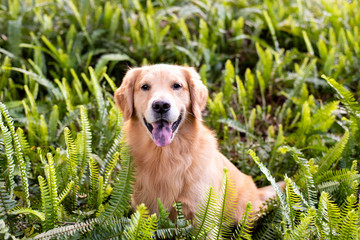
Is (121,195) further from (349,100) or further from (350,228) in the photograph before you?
(349,100)

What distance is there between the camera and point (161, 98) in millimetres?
2887

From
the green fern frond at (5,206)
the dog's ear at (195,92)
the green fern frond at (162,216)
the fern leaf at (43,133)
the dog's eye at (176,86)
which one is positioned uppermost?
the dog's eye at (176,86)

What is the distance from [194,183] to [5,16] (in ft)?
14.9

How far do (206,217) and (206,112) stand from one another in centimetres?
237

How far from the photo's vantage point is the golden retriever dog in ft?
9.73

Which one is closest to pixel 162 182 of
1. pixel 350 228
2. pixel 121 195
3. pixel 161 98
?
pixel 121 195

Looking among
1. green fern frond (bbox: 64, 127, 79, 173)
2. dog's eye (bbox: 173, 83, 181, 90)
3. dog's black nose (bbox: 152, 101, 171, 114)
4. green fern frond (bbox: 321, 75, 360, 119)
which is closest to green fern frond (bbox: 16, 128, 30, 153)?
green fern frond (bbox: 64, 127, 79, 173)

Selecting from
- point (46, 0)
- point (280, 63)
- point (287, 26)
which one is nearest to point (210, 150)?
point (280, 63)

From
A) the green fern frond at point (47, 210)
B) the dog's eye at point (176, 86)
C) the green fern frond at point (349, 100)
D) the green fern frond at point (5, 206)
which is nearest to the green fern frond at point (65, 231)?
the green fern frond at point (47, 210)

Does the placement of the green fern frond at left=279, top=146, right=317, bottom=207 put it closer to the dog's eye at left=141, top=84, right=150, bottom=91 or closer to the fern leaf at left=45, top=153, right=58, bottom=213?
the dog's eye at left=141, top=84, right=150, bottom=91

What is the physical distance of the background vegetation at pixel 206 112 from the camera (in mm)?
2734

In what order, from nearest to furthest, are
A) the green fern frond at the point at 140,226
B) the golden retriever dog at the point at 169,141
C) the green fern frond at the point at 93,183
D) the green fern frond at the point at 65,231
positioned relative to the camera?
the green fern frond at the point at 140,226, the green fern frond at the point at 65,231, the golden retriever dog at the point at 169,141, the green fern frond at the point at 93,183

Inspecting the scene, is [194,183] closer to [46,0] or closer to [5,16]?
[5,16]

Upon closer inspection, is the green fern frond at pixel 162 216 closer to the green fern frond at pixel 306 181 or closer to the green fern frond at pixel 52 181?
the green fern frond at pixel 52 181
